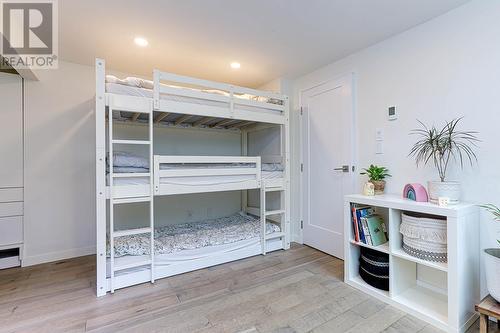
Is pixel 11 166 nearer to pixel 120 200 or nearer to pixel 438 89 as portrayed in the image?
pixel 120 200

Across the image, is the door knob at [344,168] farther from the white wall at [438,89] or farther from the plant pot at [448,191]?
the plant pot at [448,191]

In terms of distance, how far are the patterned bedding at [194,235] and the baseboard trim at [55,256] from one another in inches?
28.6

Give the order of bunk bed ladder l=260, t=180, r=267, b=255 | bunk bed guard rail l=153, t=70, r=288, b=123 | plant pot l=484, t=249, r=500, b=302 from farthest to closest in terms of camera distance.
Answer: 1. bunk bed ladder l=260, t=180, r=267, b=255
2. bunk bed guard rail l=153, t=70, r=288, b=123
3. plant pot l=484, t=249, r=500, b=302

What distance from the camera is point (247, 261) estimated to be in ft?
9.02

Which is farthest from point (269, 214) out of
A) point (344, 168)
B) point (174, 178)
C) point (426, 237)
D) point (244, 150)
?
point (426, 237)

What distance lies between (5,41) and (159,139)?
1744 millimetres

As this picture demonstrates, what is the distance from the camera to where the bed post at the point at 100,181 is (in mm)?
2006

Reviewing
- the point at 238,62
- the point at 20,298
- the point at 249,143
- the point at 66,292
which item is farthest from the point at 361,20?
the point at 20,298

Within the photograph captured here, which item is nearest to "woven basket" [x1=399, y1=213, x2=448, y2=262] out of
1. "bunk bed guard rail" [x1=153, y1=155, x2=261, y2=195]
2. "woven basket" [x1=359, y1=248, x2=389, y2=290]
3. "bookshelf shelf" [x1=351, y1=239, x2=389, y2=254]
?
"bookshelf shelf" [x1=351, y1=239, x2=389, y2=254]

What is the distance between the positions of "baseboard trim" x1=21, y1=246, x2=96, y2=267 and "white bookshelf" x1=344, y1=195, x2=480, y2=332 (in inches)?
118

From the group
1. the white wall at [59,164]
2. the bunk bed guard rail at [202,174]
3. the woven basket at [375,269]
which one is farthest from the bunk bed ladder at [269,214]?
the white wall at [59,164]

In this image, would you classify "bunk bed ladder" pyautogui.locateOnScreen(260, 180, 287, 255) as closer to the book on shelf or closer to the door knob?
the door knob

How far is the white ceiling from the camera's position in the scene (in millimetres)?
1856

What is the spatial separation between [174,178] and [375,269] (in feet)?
6.57
